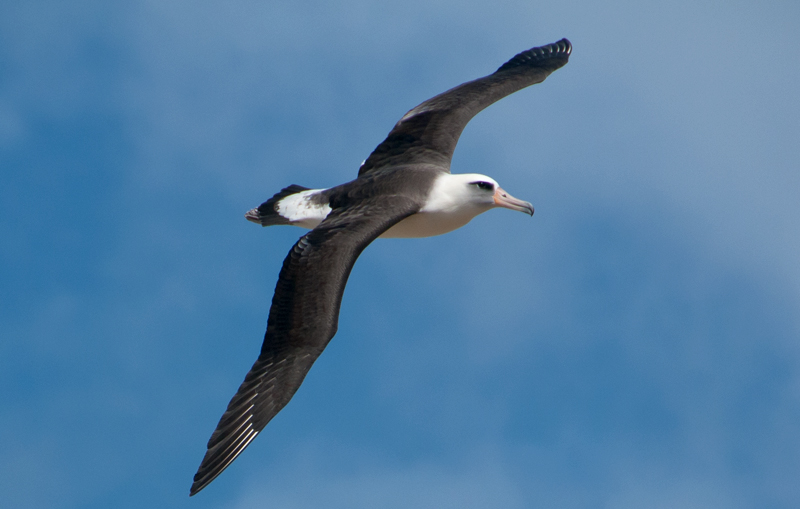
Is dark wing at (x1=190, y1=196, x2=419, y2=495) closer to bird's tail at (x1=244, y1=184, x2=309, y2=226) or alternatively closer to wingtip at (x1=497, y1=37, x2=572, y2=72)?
bird's tail at (x1=244, y1=184, x2=309, y2=226)

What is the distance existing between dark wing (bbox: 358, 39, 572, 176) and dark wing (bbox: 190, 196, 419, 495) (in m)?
2.91

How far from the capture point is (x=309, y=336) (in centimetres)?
1103

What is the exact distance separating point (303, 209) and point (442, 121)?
2.70 metres

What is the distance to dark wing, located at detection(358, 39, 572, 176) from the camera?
14.2 meters

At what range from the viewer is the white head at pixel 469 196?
12.9m

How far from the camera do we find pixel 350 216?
39.8 feet

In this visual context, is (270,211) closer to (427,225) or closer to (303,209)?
(303,209)

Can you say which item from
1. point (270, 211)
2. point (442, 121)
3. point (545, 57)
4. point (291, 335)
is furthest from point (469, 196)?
point (545, 57)

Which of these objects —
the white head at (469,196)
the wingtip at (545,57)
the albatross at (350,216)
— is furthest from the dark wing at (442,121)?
the white head at (469,196)

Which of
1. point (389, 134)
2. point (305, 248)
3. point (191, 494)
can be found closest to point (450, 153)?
point (389, 134)

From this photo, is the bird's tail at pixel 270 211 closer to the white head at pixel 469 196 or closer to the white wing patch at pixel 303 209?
the white wing patch at pixel 303 209

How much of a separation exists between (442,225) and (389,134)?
2.11 metres

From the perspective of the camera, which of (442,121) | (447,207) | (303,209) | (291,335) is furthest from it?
(442,121)

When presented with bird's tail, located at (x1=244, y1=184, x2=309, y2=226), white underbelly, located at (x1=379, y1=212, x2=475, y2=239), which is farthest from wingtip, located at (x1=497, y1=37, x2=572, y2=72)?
bird's tail, located at (x1=244, y1=184, x2=309, y2=226)
